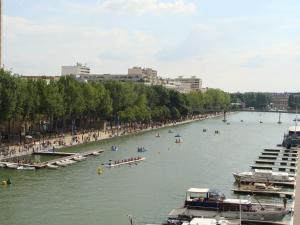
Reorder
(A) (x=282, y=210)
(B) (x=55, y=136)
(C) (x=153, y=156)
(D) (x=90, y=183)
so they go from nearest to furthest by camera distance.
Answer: (A) (x=282, y=210), (D) (x=90, y=183), (C) (x=153, y=156), (B) (x=55, y=136)

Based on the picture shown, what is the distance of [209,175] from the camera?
239 ft

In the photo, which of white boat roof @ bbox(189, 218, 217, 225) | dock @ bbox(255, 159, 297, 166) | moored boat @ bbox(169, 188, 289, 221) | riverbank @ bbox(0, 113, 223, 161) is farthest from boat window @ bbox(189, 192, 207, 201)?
dock @ bbox(255, 159, 297, 166)

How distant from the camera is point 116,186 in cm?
6347

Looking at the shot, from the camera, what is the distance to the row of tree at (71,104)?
92.4 metres

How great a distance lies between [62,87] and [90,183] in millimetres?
54141

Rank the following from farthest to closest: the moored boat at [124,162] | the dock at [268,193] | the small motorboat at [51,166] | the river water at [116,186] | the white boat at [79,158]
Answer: the white boat at [79,158], the moored boat at [124,162], the small motorboat at [51,166], the dock at [268,193], the river water at [116,186]

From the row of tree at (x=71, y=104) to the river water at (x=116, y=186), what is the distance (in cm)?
1170

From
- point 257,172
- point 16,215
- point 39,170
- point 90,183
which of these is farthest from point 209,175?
point 16,215

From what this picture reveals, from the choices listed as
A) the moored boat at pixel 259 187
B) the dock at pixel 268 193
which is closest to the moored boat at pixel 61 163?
the moored boat at pixel 259 187

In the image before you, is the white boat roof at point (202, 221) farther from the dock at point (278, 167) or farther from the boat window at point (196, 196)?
the dock at point (278, 167)

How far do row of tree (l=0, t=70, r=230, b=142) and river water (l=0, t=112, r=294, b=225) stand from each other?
38.4 ft

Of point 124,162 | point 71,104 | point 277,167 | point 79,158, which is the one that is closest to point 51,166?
point 79,158

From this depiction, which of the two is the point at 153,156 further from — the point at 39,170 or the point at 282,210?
the point at 282,210

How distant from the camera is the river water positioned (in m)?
50.1
